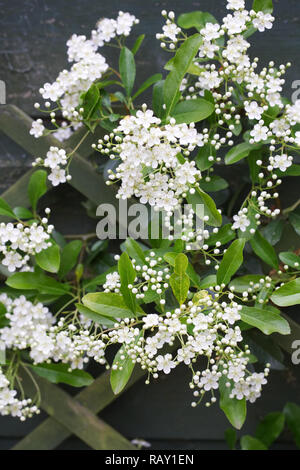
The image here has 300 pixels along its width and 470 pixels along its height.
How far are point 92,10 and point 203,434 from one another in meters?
1.21

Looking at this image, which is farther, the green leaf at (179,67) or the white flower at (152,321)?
the green leaf at (179,67)

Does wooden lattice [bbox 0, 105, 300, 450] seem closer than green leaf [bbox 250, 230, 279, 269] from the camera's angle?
No

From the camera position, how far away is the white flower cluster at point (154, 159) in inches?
38.5

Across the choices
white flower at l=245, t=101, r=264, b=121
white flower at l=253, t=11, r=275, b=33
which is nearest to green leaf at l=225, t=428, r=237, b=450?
white flower at l=245, t=101, r=264, b=121

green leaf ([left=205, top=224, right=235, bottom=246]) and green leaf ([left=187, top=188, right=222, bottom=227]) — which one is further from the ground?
green leaf ([left=187, top=188, right=222, bottom=227])

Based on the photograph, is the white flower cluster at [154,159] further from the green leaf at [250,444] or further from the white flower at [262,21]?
the green leaf at [250,444]

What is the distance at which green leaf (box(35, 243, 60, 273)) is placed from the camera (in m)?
1.18

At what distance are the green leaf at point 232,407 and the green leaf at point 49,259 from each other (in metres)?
0.44

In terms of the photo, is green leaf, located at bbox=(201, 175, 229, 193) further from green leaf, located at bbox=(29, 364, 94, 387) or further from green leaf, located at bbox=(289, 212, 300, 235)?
green leaf, located at bbox=(29, 364, 94, 387)

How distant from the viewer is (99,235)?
1.36m

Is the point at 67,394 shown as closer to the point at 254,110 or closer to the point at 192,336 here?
the point at 192,336

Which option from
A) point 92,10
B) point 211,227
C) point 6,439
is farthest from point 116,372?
point 92,10

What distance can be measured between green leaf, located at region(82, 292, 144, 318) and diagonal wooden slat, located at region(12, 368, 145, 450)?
0.42 metres

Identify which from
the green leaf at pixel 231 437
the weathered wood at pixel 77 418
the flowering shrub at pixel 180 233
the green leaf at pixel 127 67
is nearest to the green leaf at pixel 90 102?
the flowering shrub at pixel 180 233
